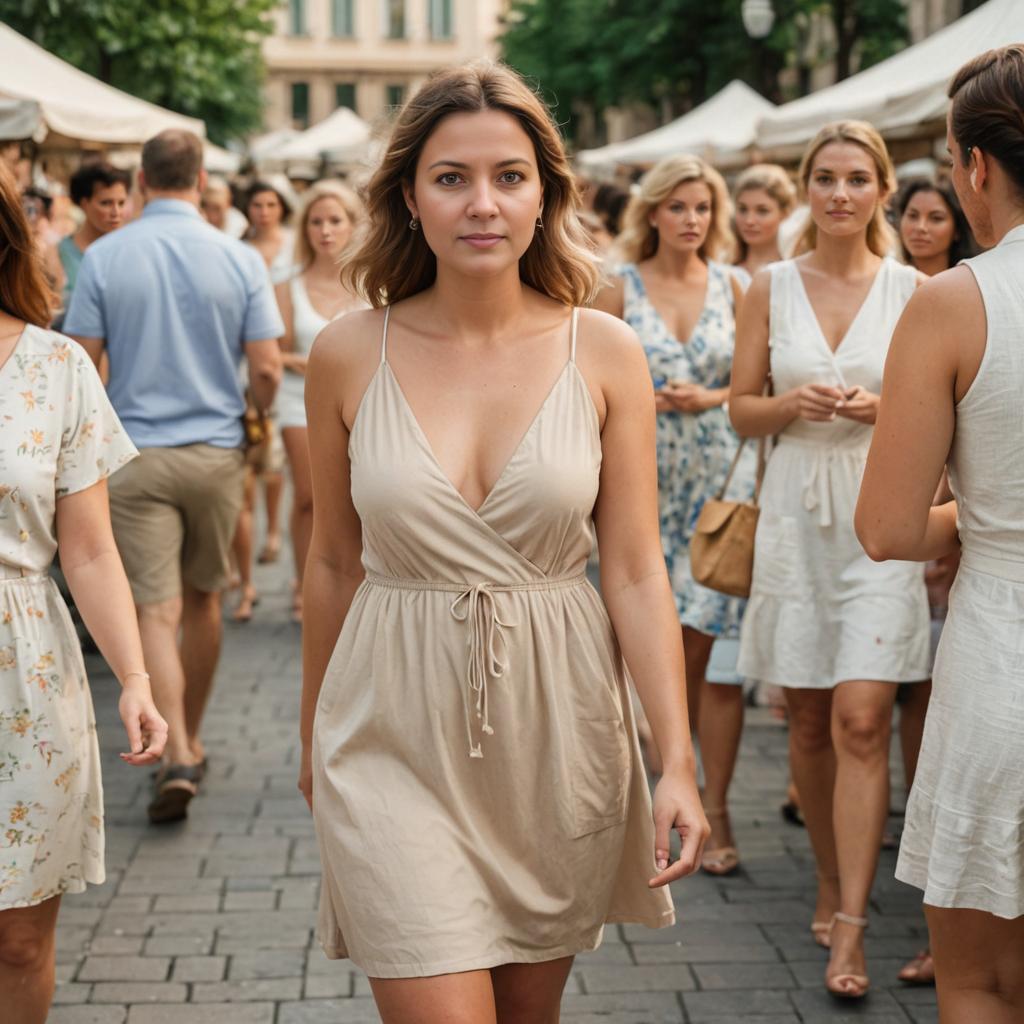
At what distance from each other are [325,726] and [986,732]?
1216 millimetres

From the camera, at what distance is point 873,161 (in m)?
5.25

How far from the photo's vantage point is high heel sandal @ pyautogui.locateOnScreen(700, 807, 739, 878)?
583cm

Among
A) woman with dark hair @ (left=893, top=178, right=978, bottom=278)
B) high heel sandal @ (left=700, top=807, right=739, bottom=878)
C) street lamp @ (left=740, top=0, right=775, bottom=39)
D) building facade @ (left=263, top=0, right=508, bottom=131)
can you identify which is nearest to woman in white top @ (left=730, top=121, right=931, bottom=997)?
high heel sandal @ (left=700, top=807, right=739, bottom=878)

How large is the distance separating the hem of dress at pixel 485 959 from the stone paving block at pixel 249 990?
1642 mm

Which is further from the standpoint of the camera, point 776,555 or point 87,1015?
point 776,555

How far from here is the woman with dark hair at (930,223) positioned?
20.2 feet

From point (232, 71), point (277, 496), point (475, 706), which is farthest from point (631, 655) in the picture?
point (232, 71)

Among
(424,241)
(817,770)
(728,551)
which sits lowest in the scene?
(817,770)

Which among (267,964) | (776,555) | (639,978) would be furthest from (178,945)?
(776,555)

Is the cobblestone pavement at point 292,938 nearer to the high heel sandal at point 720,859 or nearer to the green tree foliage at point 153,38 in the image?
the high heel sandal at point 720,859

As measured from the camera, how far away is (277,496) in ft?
37.4

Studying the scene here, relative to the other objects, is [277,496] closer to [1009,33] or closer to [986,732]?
[1009,33]

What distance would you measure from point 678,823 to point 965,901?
2.05 feet

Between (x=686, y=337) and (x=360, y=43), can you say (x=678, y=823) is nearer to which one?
(x=686, y=337)
